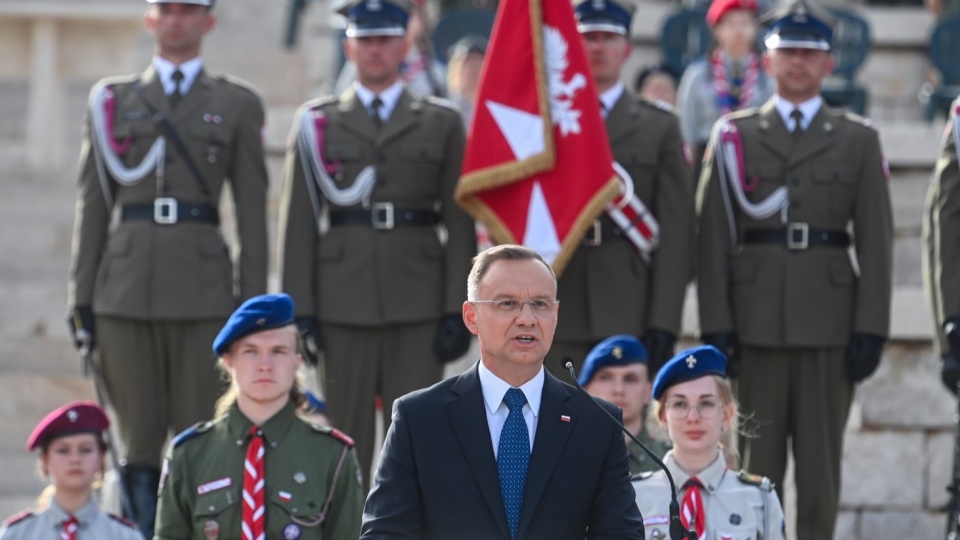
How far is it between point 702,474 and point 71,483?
7.36 feet

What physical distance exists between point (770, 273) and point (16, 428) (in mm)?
3788

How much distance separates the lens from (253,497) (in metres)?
6.33

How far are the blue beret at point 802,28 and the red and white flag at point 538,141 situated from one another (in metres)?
0.74

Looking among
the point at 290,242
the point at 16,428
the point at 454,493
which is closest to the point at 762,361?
the point at 290,242

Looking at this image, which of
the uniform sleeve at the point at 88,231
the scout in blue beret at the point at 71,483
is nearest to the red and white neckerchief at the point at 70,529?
the scout in blue beret at the point at 71,483

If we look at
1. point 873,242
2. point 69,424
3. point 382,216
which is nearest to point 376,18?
point 382,216

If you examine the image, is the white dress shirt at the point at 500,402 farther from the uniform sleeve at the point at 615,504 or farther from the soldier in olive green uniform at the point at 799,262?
the soldier in olive green uniform at the point at 799,262

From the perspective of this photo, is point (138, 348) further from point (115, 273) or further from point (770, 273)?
point (770, 273)

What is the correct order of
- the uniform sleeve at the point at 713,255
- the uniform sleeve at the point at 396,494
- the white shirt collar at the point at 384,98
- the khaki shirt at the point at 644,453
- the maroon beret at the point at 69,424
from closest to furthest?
the uniform sleeve at the point at 396,494 → the khaki shirt at the point at 644,453 → the maroon beret at the point at 69,424 → the uniform sleeve at the point at 713,255 → the white shirt collar at the point at 384,98

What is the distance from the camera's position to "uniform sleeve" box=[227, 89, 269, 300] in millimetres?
7848

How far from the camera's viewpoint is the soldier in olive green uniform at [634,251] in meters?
7.79

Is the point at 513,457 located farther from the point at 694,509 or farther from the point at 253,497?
the point at 253,497

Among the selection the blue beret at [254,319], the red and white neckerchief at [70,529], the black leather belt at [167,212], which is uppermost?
the black leather belt at [167,212]

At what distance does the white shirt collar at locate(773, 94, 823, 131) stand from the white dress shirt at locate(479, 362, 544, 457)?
10.3 feet
